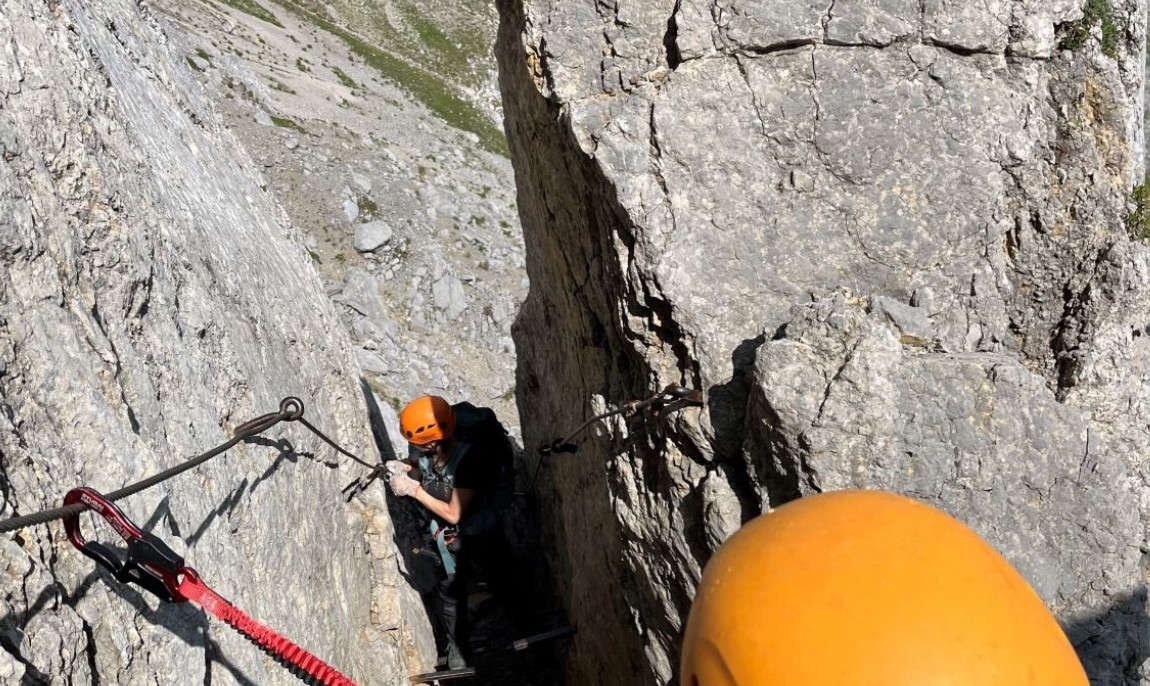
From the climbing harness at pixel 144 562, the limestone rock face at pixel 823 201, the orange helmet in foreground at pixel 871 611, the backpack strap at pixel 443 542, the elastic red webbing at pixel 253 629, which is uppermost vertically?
the limestone rock face at pixel 823 201

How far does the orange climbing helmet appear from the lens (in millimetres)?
8852

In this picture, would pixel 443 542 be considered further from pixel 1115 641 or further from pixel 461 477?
pixel 1115 641

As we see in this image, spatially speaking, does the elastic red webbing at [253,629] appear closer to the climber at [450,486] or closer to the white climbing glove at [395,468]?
the white climbing glove at [395,468]

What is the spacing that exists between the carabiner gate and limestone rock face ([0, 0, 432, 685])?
0.11 meters

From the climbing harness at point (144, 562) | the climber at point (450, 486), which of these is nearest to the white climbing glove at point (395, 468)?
the climber at point (450, 486)

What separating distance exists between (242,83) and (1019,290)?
85.0 feet

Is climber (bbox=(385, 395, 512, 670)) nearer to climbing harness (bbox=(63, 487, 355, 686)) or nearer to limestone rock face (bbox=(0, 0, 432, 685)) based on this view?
limestone rock face (bbox=(0, 0, 432, 685))

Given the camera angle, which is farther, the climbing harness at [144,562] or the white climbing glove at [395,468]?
the white climbing glove at [395,468]

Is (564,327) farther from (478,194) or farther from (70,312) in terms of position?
(478,194)

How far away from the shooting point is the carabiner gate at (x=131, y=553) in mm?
3502

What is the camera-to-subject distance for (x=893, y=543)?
3111 mm

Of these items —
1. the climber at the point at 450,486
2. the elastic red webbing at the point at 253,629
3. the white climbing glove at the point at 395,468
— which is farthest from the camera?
the climber at the point at 450,486

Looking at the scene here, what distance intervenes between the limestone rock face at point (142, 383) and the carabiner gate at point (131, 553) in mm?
112

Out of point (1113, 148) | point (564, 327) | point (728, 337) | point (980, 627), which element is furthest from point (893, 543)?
point (564, 327)
